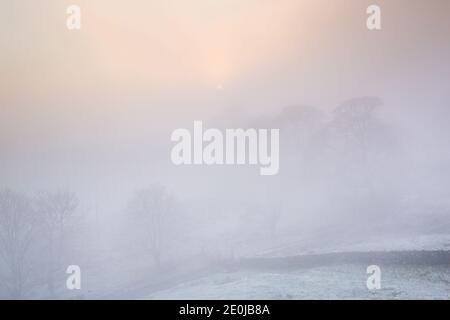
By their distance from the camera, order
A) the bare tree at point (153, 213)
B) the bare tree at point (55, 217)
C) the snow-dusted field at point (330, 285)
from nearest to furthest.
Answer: the snow-dusted field at point (330, 285) < the bare tree at point (55, 217) < the bare tree at point (153, 213)

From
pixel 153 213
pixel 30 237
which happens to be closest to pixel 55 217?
pixel 30 237

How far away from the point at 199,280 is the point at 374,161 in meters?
13.1

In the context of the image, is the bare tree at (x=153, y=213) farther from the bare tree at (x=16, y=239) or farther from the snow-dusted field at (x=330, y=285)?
the snow-dusted field at (x=330, y=285)

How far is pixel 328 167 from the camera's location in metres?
22.0

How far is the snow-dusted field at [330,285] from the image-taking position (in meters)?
12.3

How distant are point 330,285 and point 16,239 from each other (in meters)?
17.6

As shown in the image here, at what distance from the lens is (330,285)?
13.4 m

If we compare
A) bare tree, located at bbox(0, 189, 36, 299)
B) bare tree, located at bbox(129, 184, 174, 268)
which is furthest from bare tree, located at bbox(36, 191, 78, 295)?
bare tree, located at bbox(129, 184, 174, 268)

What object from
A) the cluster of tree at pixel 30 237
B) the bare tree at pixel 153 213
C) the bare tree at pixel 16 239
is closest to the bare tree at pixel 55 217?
the cluster of tree at pixel 30 237

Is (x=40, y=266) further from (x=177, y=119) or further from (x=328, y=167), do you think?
(x=328, y=167)

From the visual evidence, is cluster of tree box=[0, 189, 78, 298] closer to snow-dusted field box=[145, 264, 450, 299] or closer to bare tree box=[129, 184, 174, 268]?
bare tree box=[129, 184, 174, 268]

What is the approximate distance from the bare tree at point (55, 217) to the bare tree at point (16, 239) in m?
0.74

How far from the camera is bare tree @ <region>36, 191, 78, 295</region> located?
62.9 feet

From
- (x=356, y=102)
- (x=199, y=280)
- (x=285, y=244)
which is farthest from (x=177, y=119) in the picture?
(x=356, y=102)
